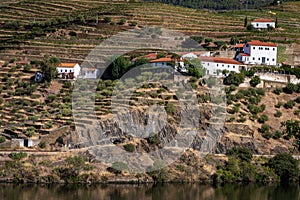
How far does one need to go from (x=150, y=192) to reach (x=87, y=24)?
4137 cm

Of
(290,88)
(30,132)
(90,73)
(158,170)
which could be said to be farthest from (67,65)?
(158,170)

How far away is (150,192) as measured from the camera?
65.0 metres

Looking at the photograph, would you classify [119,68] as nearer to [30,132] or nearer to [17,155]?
[30,132]

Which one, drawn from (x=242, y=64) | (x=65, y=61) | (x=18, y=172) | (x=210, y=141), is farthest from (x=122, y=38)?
(x=18, y=172)

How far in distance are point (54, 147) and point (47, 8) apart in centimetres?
4503

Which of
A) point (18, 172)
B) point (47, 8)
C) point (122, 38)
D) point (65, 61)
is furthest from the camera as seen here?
point (47, 8)

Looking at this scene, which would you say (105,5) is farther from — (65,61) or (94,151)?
(94,151)

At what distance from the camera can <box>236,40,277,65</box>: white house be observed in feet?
293

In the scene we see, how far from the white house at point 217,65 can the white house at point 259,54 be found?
232cm

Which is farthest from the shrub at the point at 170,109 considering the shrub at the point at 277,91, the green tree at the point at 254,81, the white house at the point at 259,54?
the white house at the point at 259,54

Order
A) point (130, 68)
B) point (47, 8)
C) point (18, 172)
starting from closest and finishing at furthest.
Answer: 1. point (18, 172)
2. point (130, 68)
3. point (47, 8)

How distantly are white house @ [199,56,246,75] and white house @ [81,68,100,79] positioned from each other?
9.90m

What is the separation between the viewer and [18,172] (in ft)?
223

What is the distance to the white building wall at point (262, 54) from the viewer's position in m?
89.2
